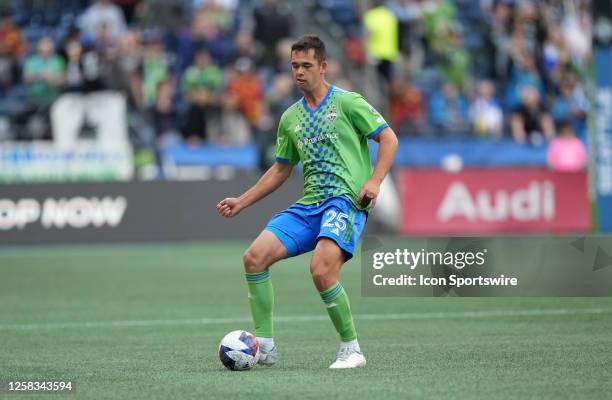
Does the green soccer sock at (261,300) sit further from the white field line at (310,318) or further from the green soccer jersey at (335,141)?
the white field line at (310,318)

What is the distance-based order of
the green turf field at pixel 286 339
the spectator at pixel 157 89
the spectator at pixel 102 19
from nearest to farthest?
the green turf field at pixel 286 339
the spectator at pixel 157 89
the spectator at pixel 102 19

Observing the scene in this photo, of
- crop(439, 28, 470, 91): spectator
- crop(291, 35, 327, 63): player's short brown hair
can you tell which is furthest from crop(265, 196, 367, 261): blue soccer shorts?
crop(439, 28, 470, 91): spectator

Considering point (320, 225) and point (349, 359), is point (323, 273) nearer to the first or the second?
point (320, 225)

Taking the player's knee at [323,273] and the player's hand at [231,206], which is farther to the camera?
the player's hand at [231,206]

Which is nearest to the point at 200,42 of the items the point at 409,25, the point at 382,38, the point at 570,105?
the point at 382,38

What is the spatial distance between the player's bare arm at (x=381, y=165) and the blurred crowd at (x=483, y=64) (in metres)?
17.5

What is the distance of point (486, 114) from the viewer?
88.7ft

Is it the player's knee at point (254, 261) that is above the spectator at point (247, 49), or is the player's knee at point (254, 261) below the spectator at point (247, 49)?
below

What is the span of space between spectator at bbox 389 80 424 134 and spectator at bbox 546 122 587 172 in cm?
268

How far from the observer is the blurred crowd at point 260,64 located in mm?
24750

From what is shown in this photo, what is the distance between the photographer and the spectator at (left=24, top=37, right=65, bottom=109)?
81.0 ft

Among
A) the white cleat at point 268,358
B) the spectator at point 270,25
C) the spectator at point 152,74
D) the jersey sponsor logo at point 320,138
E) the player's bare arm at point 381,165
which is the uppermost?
the spectator at point 270,25

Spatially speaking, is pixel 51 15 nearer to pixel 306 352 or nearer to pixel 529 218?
pixel 529 218

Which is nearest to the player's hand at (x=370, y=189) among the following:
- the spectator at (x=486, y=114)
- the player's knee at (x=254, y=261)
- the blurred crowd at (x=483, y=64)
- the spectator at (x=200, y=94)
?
the player's knee at (x=254, y=261)
